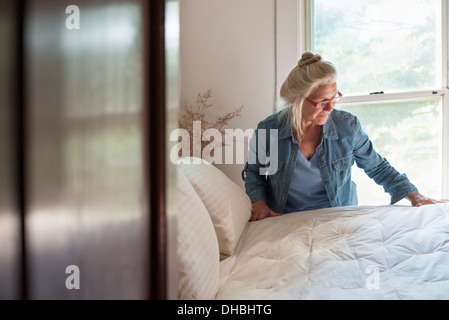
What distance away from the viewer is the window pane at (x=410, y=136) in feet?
7.98

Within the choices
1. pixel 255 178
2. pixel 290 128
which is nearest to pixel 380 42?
pixel 290 128

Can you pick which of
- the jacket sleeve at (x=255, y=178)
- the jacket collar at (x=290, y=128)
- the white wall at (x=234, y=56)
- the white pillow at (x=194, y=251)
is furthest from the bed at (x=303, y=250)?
the white wall at (x=234, y=56)

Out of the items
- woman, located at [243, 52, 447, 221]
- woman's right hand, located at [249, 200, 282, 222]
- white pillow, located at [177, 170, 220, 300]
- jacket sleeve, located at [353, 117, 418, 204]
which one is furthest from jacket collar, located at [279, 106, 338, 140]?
white pillow, located at [177, 170, 220, 300]

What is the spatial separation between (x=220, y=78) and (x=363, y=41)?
966mm

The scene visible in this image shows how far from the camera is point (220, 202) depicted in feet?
4.57

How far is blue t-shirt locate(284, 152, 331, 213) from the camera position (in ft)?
6.27

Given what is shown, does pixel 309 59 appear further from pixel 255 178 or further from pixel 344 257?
pixel 344 257

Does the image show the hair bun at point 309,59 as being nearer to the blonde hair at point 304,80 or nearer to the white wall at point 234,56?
the blonde hair at point 304,80

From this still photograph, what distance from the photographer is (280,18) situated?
8.36 feet

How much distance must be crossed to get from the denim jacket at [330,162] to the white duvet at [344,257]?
239 millimetres

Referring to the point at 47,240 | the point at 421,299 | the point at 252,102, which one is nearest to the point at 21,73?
the point at 47,240

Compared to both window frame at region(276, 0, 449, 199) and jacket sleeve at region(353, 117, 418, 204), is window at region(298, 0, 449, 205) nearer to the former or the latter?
window frame at region(276, 0, 449, 199)

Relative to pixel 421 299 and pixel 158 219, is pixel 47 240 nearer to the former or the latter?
pixel 158 219

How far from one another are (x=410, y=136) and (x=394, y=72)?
0.42 m
